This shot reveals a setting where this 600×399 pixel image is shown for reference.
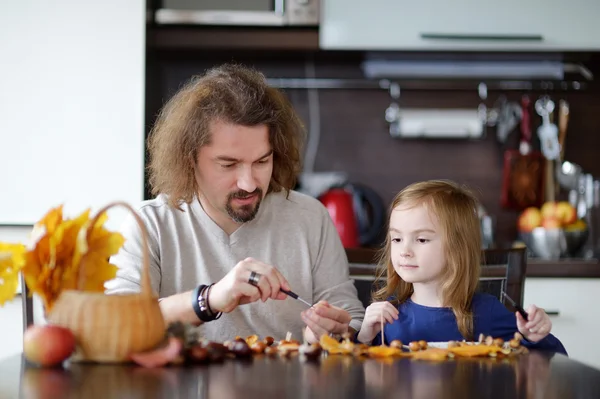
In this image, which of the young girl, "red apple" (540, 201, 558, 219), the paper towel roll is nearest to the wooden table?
the young girl

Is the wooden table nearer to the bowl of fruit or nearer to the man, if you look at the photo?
the man

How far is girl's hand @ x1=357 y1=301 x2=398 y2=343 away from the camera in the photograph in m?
1.52

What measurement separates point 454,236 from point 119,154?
1.37 meters

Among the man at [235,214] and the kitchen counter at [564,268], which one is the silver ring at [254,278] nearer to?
the man at [235,214]

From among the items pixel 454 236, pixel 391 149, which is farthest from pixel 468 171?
pixel 454 236

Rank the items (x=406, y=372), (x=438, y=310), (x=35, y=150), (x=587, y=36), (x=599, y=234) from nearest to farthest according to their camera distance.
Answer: (x=406, y=372) < (x=438, y=310) < (x=35, y=150) < (x=587, y=36) < (x=599, y=234)

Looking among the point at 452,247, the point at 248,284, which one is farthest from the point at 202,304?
the point at 452,247

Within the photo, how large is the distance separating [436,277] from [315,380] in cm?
73

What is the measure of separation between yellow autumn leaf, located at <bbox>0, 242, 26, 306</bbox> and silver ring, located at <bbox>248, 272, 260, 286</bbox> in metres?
0.38

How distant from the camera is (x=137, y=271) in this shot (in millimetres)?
1734

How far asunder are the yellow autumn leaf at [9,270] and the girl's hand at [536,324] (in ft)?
2.77

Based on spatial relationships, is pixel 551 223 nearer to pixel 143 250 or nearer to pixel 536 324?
pixel 536 324

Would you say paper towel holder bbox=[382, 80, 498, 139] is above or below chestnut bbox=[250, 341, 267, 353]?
above

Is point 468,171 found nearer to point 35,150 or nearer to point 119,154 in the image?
point 119,154
